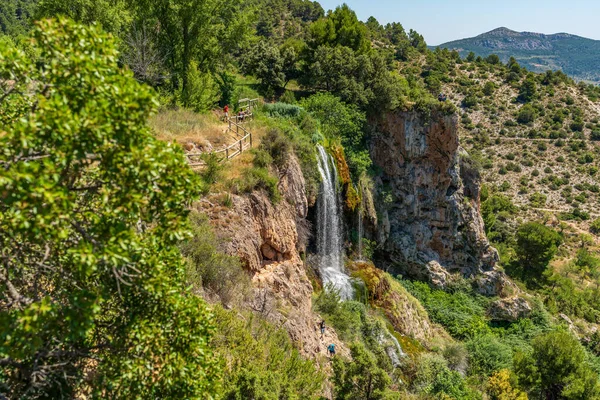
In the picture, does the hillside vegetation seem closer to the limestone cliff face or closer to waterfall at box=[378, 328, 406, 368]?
waterfall at box=[378, 328, 406, 368]

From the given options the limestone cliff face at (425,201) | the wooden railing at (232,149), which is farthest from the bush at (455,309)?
the wooden railing at (232,149)

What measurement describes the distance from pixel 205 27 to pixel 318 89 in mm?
12214

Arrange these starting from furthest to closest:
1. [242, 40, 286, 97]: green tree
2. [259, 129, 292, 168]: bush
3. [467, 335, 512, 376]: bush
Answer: [242, 40, 286, 97]: green tree < [467, 335, 512, 376]: bush < [259, 129, 292, 168]: bush

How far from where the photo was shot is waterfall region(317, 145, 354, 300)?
22375mm

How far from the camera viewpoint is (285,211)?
63.3 feet

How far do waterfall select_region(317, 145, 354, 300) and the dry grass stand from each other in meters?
6.02

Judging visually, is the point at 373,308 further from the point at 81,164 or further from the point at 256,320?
the point at 81,164

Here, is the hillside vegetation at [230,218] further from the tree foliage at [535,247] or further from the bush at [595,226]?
the bush at [595,226]

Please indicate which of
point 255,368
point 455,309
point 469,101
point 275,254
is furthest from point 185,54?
point 469,101

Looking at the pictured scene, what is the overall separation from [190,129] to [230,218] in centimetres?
529

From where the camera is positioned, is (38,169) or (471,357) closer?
(38,169)

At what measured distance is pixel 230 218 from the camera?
15.7m

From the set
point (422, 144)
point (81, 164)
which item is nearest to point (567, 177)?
point (422, 144)

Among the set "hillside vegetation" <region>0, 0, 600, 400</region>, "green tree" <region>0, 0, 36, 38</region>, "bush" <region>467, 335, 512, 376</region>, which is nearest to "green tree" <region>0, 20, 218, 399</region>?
"hillside vegetation" <region>0, 0, 600, 400</region>
